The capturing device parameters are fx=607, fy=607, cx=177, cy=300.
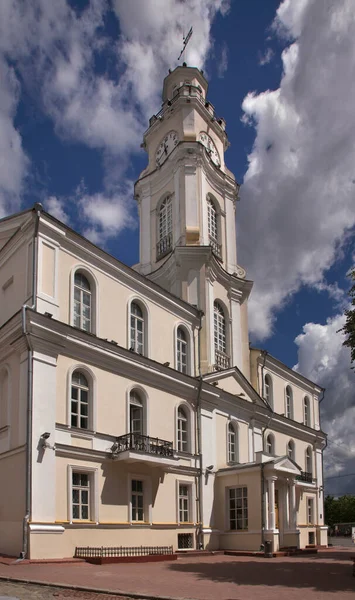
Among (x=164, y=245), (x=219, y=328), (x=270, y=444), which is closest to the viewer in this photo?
(x=219, y=328)

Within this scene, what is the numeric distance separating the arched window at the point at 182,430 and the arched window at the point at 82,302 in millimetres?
6490

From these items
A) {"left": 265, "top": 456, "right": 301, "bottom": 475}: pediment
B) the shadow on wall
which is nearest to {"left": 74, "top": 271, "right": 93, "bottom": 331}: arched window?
the shadow on wall

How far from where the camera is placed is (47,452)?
18.7 m

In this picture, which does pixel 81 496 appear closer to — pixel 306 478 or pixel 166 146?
pixel 306 478

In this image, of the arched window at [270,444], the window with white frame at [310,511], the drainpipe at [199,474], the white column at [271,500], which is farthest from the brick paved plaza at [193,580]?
the window with white frame at [310,511]

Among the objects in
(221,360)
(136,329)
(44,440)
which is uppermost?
(136,329)

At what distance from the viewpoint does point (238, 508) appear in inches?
1059

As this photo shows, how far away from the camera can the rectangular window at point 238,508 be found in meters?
26.6

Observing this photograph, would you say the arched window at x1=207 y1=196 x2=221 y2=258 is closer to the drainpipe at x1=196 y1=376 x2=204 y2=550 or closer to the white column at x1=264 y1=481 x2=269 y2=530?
the drainpipe at x1=196 y1=376 x2=204 y2=550

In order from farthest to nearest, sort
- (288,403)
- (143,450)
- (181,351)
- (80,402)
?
(288,403)
(181,351)
(143,450)
(80,402)

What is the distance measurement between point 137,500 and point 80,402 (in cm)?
463

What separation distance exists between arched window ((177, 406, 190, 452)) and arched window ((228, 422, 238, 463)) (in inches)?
152

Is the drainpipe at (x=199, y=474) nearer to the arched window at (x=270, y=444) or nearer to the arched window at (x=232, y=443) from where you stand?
the arched window at (x=232, y=443)

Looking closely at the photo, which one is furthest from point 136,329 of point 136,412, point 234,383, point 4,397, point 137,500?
point 234,383
